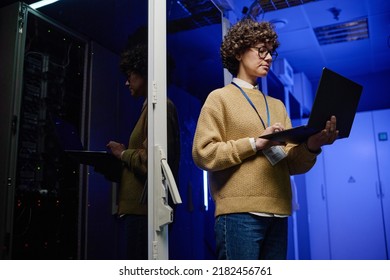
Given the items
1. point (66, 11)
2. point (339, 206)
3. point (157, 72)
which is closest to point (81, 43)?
point (66, 11)

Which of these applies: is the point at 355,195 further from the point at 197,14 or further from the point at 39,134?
the point at 39,134

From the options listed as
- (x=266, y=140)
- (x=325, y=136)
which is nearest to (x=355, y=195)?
(x=325, y=136)

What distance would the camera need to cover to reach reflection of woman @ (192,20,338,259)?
130 centimetres

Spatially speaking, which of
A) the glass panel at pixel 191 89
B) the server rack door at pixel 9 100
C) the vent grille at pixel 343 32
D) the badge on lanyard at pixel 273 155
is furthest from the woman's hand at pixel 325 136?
the vent grille at pixel 343 32

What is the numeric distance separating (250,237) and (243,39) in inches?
30.8

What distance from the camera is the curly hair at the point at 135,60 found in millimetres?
1578

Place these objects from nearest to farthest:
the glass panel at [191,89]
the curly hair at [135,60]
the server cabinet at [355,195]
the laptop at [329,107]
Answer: the laptop at [329,107], the curly hair at [135,60], the glass panel at [191,89], the server cabinet at [355,195]

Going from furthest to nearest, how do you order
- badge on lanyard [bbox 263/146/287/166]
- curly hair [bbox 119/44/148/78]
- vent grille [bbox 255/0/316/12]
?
vent grille [bbox 255/0/316/12] → curly hair [bbox 119/44/148/78] → badge on lanyard [bbox 263/146/287/166]

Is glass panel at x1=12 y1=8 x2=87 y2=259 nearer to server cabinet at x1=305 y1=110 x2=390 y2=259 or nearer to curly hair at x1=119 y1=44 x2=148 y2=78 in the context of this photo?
curly hair at x1=119 y1=44 x2=148 y2=78

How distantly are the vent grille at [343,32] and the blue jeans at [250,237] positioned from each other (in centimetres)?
290

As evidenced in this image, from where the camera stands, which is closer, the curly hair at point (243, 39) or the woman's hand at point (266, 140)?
the woman's hand at point (266, 140)

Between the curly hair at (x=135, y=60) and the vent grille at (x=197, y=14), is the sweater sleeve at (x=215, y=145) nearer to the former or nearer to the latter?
the curly hair at (x=135, y=60)

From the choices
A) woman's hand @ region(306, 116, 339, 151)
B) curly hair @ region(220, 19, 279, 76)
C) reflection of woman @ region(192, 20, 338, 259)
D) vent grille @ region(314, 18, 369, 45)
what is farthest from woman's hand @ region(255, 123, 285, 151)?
vent grille @ region(314, 18, 369, 45)
